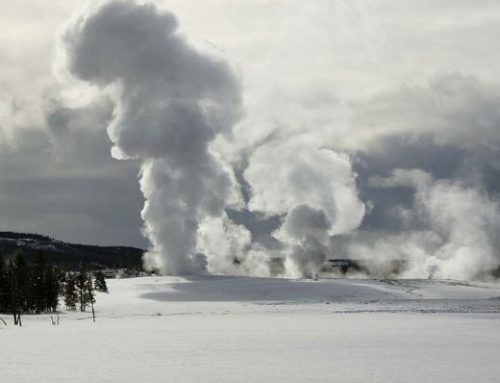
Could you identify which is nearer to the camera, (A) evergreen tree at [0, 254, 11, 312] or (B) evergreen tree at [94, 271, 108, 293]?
(A) evergreen tree at [0, 254, 11, 312]

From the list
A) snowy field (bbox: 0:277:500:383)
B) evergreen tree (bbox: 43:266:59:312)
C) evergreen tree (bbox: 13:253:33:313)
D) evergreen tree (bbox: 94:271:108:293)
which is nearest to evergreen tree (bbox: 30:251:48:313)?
evergreen tree (bbox: 43:266:59:312)

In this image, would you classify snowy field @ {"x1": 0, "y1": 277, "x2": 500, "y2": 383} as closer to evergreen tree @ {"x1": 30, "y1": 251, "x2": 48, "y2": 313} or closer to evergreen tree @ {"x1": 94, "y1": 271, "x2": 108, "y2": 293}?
evergreen tree @ {"x1": 30, "y1": 251, "x2": 48, "y2": 313}

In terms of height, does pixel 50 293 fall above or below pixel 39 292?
below

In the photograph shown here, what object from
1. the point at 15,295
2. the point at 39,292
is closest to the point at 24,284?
the point at 39,292

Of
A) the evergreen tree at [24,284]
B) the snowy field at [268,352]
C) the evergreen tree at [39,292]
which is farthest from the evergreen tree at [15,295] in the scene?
the snowy field at [268,352]

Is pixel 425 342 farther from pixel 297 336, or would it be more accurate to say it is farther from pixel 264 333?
pixel 264 333

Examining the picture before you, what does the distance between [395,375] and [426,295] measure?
339 feet

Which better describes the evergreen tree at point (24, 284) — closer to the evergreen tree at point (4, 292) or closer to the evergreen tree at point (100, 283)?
the evergreen tree at point (4, 292)

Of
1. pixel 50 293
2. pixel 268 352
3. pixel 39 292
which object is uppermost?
pixel 39 292

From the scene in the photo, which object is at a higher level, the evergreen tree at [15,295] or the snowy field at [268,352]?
the evergreen tree at [15,295]

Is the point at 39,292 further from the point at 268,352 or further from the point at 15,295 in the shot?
the point at 268,352

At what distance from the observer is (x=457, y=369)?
30172 millimetres

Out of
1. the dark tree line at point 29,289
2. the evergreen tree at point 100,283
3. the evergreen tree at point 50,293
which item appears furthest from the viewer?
the evergreen tree at point 100,283

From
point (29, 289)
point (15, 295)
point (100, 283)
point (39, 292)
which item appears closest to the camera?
point (15, 295)
